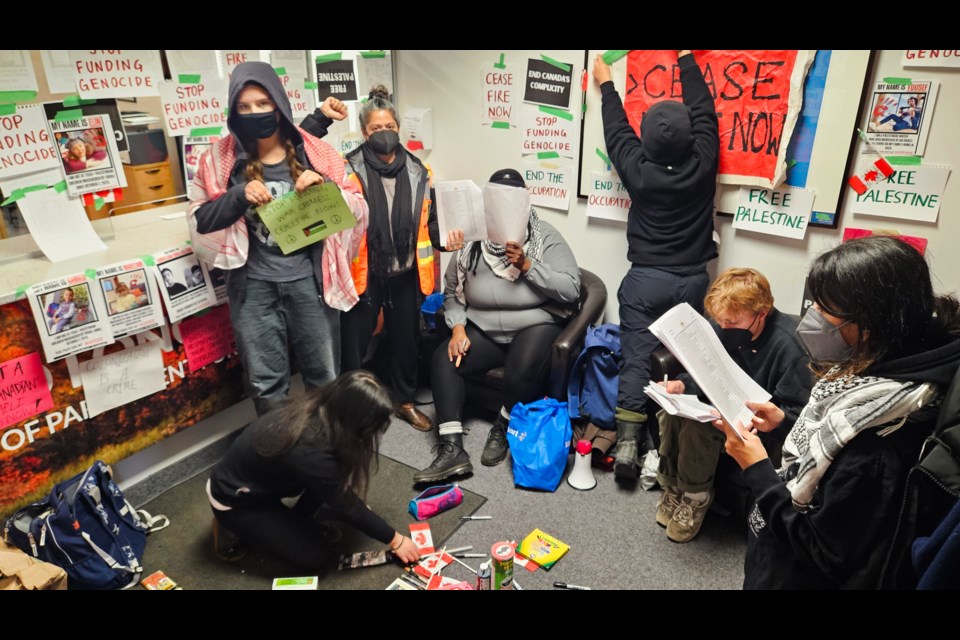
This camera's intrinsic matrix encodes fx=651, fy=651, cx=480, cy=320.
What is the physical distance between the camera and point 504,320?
2805mm

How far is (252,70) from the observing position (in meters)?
2.08

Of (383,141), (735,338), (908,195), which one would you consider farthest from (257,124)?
(908,195)

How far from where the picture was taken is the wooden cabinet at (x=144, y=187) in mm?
2422

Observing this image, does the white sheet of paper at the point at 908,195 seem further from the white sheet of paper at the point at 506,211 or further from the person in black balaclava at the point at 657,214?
the white sheet of paper at the point at 506,211

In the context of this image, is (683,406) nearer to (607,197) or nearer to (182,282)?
(607,197)

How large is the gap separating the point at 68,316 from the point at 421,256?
1314 mm

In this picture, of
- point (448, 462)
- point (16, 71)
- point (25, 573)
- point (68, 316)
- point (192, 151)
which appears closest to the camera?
point (25, 573)

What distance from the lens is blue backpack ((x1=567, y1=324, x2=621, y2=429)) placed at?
8.86ft

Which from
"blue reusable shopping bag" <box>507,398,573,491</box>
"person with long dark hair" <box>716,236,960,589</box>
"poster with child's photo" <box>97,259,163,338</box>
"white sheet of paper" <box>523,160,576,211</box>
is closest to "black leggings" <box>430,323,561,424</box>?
"blue reusable shopping bag" <box>507,398,573,491</box>

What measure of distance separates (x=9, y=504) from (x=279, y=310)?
1042 millimetres

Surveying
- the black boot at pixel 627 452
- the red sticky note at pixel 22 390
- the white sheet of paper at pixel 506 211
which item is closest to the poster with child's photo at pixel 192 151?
the red sticky note at pixel 22 390

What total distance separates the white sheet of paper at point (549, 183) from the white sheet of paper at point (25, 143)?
6.27ft
